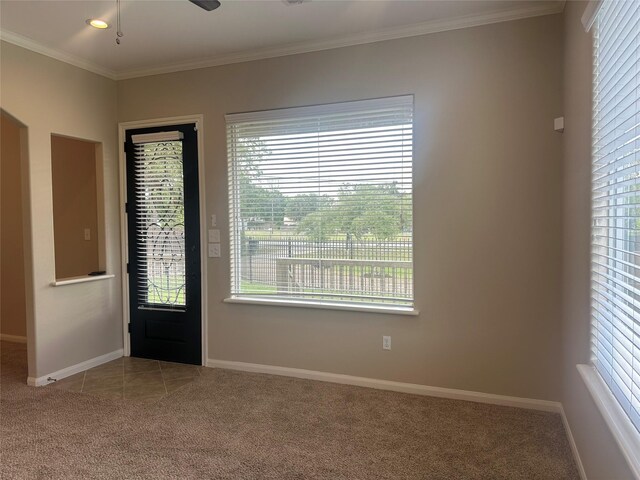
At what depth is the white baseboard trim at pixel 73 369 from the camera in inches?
137

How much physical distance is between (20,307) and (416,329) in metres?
4.50

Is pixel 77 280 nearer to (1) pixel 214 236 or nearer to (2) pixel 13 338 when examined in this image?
(1) pixel 214 236

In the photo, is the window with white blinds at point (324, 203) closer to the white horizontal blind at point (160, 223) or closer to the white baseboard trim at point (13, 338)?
the white horizontal blind at point (160, 223)

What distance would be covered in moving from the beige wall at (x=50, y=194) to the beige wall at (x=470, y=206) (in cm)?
187

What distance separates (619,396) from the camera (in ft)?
5.47

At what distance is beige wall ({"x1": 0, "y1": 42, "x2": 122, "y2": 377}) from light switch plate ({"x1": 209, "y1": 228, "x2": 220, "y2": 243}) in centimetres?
111

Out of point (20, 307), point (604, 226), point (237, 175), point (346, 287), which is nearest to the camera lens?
point (604, 226)

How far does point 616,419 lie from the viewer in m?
1.58

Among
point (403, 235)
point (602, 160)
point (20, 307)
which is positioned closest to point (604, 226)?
point (602, 160)

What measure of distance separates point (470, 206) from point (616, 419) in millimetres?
1765

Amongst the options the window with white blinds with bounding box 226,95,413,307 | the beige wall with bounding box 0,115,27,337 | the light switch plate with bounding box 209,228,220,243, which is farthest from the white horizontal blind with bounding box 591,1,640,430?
the beige wall with bounding box 0,115,27,337

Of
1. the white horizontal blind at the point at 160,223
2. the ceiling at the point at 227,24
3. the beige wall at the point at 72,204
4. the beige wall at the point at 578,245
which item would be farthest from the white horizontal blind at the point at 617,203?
the beige wall at the point at 72,204

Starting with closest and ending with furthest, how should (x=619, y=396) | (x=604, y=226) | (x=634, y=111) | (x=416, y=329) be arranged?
(x=634, y=111) < (x=619, y=396) < (x=604, y=226) < (x=416, y=329)

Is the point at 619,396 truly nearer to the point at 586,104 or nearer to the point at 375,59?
the point at 586,104
